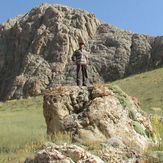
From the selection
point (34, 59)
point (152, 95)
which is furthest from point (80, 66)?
point (34, 59)

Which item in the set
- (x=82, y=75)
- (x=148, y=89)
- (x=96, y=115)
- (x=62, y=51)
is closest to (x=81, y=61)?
(x=82, y=75)

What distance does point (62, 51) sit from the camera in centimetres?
9944

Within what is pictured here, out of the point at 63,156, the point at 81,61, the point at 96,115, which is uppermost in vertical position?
the point at 81,61

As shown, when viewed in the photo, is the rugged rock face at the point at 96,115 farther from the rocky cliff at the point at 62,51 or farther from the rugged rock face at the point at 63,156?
the rocky cliff at the point at 62,51

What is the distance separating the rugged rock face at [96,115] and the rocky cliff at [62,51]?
71.2 meters

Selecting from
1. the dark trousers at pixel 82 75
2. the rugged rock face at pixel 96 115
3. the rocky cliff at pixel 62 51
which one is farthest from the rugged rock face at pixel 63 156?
the rocky cliff at pixel 62 51

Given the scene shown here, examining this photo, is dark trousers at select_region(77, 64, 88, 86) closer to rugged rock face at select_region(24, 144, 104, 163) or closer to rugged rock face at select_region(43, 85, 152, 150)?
rugged rock face at select_region(43, 85, 152, 150)

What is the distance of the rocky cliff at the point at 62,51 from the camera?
9575 cm

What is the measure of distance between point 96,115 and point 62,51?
272 ft

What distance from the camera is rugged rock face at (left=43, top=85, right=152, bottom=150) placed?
54.2 ft

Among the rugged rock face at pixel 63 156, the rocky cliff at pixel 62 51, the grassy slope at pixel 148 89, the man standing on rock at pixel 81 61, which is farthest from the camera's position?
the rocky cliff at pixel 62 51

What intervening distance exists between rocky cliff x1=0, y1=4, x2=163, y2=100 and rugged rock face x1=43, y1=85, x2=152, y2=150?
71214 mm

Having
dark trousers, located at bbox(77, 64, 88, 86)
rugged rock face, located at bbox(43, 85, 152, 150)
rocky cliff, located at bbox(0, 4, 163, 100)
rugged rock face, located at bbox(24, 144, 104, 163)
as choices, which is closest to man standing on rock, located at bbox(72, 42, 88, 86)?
dark trousers, located at bbox(77, 64, 88, 86)

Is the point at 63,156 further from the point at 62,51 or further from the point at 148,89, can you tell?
the point at 62,51
